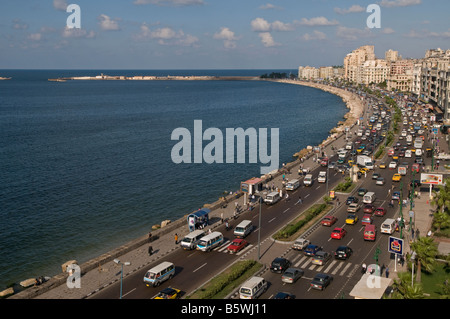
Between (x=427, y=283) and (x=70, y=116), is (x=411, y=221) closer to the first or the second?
(x=427, y=283)

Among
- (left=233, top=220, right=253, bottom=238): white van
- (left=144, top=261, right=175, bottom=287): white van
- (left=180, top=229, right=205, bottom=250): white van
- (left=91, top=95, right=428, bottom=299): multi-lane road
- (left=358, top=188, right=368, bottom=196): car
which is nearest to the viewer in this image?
(left=91, top=95, right=428, bottom=299): multi-lane road

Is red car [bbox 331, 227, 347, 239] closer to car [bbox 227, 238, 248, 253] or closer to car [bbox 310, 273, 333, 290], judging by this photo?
car [bbox 227, 238, 248, 253]

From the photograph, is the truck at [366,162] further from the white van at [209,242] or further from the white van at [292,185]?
the white van at [209,242]

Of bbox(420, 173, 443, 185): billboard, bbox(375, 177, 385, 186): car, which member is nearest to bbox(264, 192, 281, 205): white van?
bbox(375, 177, 385, 186): car

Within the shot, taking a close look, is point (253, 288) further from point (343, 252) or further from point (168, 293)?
point (343, 252)

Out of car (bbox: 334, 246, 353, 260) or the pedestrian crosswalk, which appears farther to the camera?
car (bbox: 334, 246, 353, 260)

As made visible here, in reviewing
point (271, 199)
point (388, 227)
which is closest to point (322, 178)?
point (271, 199)
